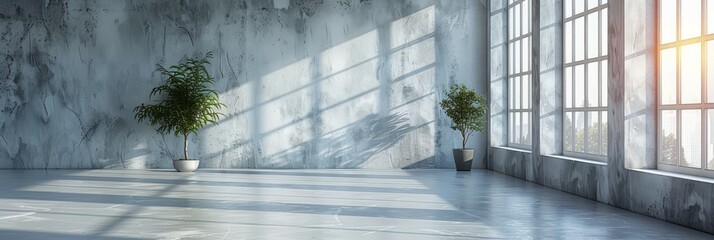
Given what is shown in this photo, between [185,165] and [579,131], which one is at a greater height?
[579,131]

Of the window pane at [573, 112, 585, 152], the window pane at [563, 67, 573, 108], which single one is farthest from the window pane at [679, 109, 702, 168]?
the window pane at [563, 67, 573, 108]

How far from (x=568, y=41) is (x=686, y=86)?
3427mm

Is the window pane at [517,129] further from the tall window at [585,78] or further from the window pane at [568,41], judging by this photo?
the window pane at [568,41]

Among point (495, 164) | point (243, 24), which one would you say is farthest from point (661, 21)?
point (243, 24)

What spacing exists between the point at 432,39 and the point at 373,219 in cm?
812

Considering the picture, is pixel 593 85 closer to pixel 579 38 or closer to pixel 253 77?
pixel 579 38

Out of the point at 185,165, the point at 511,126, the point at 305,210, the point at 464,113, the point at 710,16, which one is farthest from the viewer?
the point at 511,126

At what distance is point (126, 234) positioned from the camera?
6660mm

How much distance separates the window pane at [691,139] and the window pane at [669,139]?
0.61 feet

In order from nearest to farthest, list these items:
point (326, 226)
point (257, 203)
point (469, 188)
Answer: point (326, 226) < point (257, 203) < point (469, 188)

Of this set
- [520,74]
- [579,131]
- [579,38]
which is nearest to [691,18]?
[579,38]

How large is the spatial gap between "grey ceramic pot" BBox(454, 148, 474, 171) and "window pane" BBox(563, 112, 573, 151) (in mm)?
3280

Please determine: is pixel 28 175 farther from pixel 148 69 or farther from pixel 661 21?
pixel 661 21

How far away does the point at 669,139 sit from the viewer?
8.16 m
